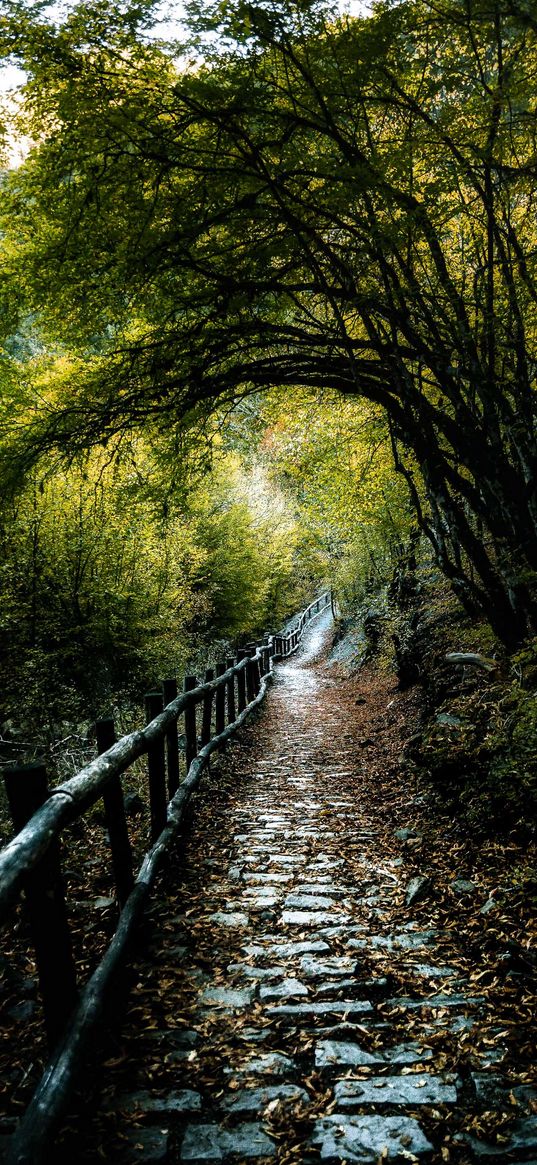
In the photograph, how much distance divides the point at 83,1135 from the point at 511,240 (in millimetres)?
6325

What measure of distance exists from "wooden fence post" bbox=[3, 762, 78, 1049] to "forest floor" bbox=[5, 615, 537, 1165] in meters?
0.33

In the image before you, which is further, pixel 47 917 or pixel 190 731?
pixel 190 731

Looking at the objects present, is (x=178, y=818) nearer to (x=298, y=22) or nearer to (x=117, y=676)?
(x=298, y=22)

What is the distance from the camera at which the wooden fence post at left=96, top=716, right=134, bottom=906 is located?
10.1 feet

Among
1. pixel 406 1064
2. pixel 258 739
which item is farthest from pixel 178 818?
pixel 258 739

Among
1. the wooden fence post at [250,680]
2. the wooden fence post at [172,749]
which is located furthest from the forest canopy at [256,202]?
the wooden fence post at [250,680]

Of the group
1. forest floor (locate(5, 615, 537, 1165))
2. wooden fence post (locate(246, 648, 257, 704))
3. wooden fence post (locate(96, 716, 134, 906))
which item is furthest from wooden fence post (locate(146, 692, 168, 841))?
wooden fence post (locate(246, 648, 257, 704))

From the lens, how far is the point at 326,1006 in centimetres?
275

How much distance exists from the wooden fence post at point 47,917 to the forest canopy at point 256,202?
12.8ft

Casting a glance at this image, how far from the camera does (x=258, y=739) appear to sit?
9586 mm

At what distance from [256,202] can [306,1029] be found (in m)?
5.79

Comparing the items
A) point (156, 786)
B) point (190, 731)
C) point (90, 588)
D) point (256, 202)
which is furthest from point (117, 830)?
point (90, 588)

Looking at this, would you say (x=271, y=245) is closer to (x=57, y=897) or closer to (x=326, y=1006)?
(x=57, y=897)

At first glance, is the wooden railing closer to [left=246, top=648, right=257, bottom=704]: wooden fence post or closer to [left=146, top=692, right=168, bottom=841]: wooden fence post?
[left=146, top=692, right=168, bottom=841]: wooden fence post
